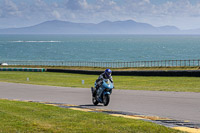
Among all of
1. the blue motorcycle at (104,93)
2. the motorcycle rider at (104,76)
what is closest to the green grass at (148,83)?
the blue motorcycle at (104,93)

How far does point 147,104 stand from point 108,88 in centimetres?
196

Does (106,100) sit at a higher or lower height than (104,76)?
lower

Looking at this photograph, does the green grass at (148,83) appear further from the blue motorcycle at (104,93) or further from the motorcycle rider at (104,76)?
the motorcycle rider at (104,76)

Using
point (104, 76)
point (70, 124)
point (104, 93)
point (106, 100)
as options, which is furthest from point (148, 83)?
point (70, 124)

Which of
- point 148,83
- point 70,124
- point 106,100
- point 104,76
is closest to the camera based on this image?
point 70,124

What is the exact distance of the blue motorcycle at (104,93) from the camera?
1625cm

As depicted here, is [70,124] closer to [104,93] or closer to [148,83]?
[104,93]

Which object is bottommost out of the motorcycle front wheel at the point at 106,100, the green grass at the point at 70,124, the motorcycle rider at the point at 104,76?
the green grass at the point at 70,124

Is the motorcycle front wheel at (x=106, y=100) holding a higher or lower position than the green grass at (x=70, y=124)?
higher

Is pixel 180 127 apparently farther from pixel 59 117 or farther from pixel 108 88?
pixel 108 88

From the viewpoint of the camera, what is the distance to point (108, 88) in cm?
1631

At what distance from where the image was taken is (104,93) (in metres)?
16.7

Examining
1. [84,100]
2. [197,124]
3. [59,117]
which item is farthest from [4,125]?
[84,100]

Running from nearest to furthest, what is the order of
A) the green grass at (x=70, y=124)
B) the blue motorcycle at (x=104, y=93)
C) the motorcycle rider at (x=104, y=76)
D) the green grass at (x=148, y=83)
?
the green grass at (x=70, y=124) < the motorcycle rider at (x=104, y=76) < the blue motorcycle at (x=104, y=93) < the green grass at (x=148, y=83)
